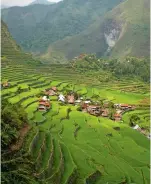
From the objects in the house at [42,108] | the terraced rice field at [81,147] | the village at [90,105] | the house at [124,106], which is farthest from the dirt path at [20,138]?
the house at [124,106]

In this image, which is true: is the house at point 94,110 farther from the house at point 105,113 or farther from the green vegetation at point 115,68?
the green vegetation at point 115,68

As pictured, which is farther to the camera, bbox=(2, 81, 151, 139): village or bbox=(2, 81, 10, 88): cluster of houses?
bbox=(2, 81, 10, 88): cluster of houses

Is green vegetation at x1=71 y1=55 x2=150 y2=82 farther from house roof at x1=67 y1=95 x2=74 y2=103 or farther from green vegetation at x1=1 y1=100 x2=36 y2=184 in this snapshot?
green vegetation at x1=1 y1=100 x2=36 y2=184

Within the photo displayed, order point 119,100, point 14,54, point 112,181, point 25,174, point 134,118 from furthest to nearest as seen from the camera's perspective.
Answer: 1. point 14,54
2. point 119,100
3. point 134,118
4. point 112,181
5. point 25,174

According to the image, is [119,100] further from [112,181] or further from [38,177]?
[38,177]

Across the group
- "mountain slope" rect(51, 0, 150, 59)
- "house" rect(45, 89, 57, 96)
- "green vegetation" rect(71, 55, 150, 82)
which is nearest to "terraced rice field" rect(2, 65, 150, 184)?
"house" rect(45, 89, 57, 96)

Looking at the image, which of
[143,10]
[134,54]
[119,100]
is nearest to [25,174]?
[119,100]

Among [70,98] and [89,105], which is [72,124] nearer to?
[89,105]

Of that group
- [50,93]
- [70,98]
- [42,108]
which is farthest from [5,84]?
[42,108]
